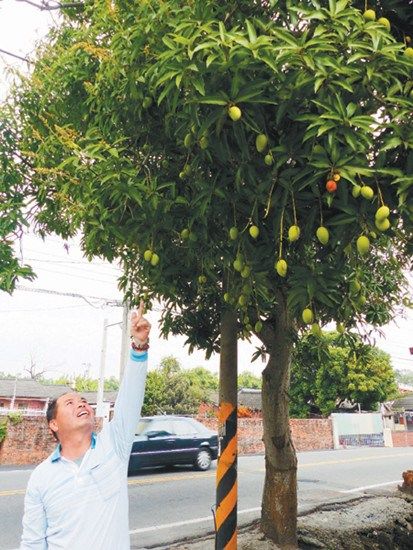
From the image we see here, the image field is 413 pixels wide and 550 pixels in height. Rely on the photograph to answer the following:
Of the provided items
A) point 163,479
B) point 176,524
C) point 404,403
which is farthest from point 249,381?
point 176,524

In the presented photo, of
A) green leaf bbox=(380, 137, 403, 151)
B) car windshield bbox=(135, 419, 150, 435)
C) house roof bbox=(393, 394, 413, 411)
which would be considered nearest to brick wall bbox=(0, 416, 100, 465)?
car windshield bbox=(135, 419, 150, 435)

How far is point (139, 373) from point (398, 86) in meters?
1.86

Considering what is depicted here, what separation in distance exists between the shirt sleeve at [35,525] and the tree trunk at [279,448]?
358cm

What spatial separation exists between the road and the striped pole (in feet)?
6.28

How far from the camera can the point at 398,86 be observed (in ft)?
7.89

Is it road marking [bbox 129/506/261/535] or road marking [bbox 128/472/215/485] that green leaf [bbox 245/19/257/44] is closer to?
road marking [bbox 129/506/261/535]

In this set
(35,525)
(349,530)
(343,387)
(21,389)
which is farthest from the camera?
(21,389)

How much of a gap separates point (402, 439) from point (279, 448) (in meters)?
34.7

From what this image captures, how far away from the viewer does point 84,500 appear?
2260 millimetres

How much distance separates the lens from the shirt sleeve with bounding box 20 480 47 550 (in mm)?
2244

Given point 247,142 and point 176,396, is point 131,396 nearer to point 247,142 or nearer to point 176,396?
point 247,142

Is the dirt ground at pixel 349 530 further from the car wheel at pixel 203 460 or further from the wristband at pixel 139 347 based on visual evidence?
the car wheel at pixel 203 460

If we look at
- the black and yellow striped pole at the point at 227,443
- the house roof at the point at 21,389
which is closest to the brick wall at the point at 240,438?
the black and yellow striped pole at the point at 227,443

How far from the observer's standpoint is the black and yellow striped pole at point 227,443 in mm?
4883
